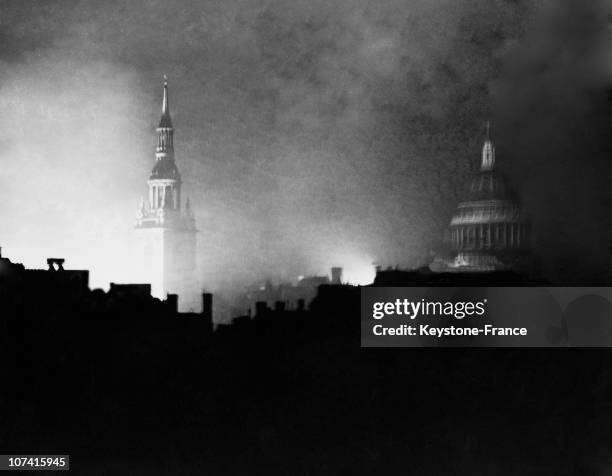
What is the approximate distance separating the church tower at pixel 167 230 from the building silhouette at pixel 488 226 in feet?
15.9

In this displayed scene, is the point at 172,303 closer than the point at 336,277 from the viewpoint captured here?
No

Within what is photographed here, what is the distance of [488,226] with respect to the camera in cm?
2452

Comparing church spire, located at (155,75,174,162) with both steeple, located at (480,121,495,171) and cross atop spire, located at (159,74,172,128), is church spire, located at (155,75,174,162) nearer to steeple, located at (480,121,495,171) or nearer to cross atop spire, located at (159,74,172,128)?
cross atop spire, located at (159,74,172,128)

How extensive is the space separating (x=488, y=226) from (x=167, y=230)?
20.6ft

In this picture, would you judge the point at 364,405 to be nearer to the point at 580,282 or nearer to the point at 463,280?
Result: the point at 463,280

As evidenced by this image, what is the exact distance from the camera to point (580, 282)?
2234cm

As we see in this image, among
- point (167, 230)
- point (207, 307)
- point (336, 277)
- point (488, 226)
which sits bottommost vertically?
point (207, 307)

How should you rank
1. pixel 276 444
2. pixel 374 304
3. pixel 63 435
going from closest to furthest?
pixel 374 304 < pixel 63 435 < pixel 276 444

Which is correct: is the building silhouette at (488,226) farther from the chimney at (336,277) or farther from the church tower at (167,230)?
the church tower at (167,230)

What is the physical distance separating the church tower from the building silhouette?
4833mm

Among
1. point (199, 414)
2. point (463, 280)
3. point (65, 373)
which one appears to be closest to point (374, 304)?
point (463, 280)

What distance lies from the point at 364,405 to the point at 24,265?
6560 millimetres

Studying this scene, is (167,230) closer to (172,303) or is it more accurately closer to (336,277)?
(172,303)

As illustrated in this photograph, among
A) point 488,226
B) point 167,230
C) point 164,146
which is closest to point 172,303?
point 167,230
